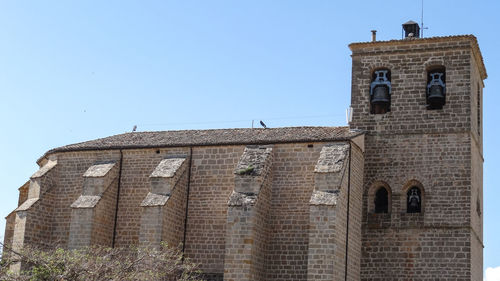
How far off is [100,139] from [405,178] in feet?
36.5

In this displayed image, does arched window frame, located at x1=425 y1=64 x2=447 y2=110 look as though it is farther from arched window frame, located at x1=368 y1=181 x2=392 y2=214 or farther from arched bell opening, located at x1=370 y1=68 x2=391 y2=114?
arched window frame, located at x1=368 y1=181 x2=392 y2=214

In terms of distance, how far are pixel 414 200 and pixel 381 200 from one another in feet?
3.78

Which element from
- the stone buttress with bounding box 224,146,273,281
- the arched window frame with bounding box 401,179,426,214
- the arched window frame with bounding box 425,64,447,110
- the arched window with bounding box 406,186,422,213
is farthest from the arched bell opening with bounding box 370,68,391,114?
the stone buttress with bounding box 224,146,273,281

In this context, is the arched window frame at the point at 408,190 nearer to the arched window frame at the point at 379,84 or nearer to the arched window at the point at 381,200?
the arched window at the point at 381,200

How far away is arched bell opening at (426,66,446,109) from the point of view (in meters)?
25.1

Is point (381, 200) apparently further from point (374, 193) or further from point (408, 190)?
point (408, 190)

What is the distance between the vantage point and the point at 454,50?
992 inches

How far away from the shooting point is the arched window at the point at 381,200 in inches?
986

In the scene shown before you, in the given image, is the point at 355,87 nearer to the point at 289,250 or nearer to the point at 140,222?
the point at 289,250

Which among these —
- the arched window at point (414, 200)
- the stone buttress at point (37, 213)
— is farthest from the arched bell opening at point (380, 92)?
the stone buttress at point (37, 213)

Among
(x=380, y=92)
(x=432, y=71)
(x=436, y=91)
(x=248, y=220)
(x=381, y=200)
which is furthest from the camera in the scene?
(x=380, y=92)

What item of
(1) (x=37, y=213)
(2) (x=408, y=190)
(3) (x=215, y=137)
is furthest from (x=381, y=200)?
(1) (x=37, y=213)

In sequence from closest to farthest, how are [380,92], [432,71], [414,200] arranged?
[414,200]
[432,71]
[380,92]

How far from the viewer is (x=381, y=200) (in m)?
25.2
